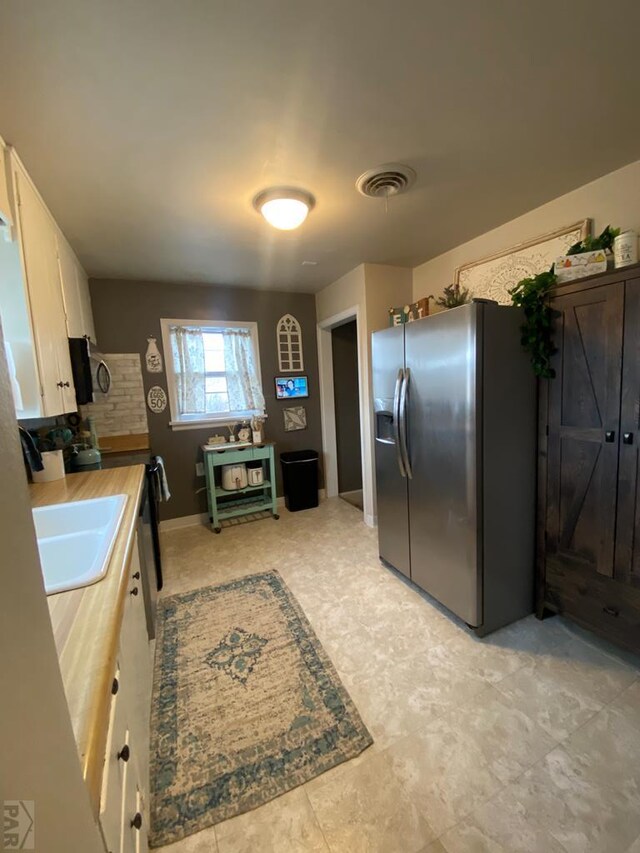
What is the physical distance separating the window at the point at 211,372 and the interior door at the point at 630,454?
10.2ft

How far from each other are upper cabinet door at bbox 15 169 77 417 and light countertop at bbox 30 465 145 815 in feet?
2.84

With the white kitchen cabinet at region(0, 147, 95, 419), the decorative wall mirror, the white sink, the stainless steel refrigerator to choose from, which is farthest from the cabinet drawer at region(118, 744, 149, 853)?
the decorative wall mirror

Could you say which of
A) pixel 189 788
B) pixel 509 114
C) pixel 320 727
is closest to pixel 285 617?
pixel 320 727

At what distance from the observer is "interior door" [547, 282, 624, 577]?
5.49 ft

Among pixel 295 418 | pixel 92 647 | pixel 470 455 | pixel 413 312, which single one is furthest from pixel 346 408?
pixel 92 647

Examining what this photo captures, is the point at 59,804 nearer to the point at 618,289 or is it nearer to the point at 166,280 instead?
the point at 618,289

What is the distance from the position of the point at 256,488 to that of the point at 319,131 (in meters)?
3.05

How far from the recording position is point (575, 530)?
188 cm

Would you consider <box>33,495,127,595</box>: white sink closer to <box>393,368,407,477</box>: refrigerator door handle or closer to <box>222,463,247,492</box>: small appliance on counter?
<box>393,368,407,477</box>: refrigerator door handle

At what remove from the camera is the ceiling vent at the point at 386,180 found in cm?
178

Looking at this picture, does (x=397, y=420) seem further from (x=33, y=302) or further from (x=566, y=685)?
(x=33, y=302)

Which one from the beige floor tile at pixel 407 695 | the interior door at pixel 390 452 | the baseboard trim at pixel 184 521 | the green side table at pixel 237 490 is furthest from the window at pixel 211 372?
the beige floor tile at pixel 407 695

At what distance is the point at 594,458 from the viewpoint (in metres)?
1.77

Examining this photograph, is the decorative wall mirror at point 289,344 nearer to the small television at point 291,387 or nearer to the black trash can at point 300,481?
the small television at point 291,387
